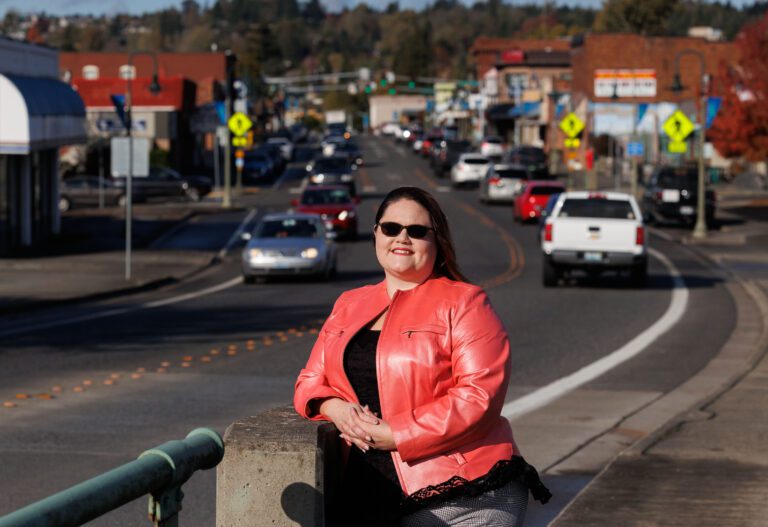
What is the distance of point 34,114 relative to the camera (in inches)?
1378

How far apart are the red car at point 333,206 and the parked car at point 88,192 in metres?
16.1

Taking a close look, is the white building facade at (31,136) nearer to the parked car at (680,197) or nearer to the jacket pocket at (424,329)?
the parked car at (680,197)

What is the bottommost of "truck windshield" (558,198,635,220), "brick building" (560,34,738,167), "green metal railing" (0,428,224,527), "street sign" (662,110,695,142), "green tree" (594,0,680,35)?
"truck windshield" (558,198,635,220)

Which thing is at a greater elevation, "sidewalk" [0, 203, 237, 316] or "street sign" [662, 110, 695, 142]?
"street sign" [662, 110, 695, 142]

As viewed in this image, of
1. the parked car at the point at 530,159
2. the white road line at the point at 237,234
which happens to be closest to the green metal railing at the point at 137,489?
the white road line at the point at 237,234

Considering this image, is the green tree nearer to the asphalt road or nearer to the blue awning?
the blue awning

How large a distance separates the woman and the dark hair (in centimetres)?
2

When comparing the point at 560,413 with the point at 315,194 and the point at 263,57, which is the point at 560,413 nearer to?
the point at 315,194

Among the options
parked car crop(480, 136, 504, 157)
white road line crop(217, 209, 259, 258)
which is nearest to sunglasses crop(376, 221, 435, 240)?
white road line crop(217, 209, 259, 258)

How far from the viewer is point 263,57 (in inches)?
7657

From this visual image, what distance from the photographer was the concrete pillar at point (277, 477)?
4.73m

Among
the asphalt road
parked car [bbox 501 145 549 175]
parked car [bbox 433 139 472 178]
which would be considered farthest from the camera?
parked car [bbox 433 139 472 178]

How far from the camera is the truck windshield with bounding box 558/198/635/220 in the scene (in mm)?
28016

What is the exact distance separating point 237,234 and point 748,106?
69.6 ft
